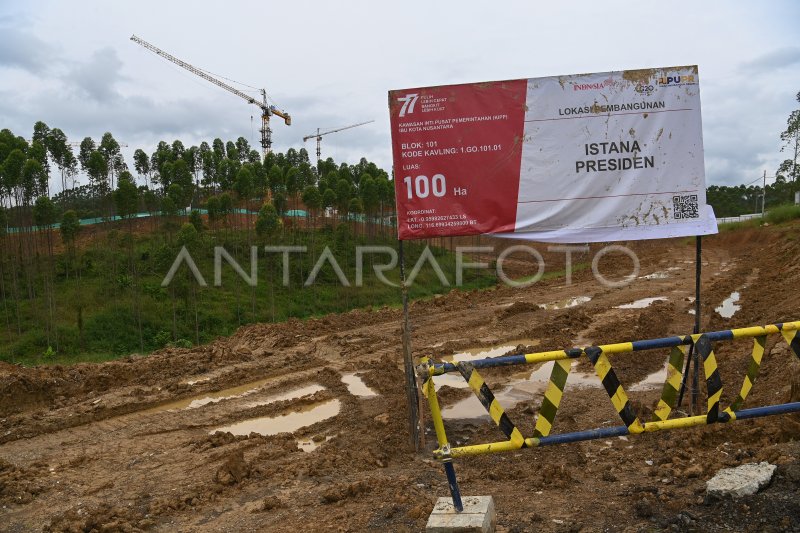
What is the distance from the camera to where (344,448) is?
720 cm

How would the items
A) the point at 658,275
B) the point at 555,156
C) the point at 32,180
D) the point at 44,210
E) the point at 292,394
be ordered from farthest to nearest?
the point at 658,275, the point at 32,180, the point at 44,210, the point at 292,394, the point at 555,156

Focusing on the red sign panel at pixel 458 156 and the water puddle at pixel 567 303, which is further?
the water puddle at pixel 567 303

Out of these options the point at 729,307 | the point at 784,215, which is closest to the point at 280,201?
the point at 729,307

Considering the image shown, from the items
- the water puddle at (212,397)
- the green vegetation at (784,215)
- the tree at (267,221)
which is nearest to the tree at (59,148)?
the tree at (267,221)

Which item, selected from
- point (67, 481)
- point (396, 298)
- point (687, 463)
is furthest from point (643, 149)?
point (396, 298)

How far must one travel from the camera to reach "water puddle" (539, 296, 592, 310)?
61.6ft

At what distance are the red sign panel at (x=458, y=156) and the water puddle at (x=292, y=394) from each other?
17.1 feet

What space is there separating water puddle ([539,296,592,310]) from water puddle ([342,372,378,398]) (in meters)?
8.84

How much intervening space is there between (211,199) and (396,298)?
9417mm

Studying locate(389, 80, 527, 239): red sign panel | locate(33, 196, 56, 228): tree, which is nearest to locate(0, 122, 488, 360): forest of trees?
locate(33, 196, 56, 228): tree

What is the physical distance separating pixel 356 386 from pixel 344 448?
12.1 ft

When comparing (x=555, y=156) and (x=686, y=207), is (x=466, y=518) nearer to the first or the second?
(x=555, y=156)

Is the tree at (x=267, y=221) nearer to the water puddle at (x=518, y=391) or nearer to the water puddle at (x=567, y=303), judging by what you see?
the water puddle at (x=567, y=303)

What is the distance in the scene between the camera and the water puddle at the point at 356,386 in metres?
10.3
